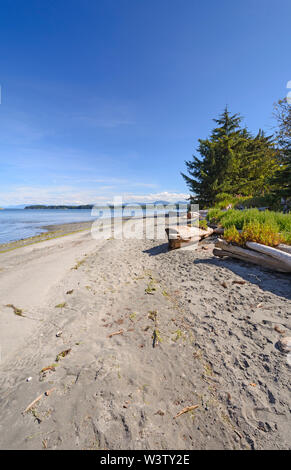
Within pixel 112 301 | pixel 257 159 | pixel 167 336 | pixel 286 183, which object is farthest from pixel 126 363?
pixel 257 159

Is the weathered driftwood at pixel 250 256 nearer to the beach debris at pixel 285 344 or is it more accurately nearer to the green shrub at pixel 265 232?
the green shrub at pixel 265 232

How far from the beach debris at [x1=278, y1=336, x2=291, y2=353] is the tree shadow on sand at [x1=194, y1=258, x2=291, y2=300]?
136 centimetres

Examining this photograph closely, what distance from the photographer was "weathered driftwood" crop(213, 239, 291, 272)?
14.9 ft

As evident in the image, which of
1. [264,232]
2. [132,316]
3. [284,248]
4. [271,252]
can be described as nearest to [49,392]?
[132,316]

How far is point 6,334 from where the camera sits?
10.9ft

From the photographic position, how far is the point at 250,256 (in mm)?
5199

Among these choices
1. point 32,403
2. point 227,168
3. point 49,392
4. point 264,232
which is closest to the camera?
point 32,403

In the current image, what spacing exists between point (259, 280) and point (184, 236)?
3.77 meters

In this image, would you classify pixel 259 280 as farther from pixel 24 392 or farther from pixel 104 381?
pixel 24 392

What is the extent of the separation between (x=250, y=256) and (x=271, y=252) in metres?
0.61

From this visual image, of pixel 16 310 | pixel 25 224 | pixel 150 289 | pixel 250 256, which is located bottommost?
pixel 16 310

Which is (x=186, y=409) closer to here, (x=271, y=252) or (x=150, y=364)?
(x=150, y=364)

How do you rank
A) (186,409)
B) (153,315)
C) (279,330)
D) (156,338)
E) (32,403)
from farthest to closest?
(153,315)
(156,338)
(279,330)
(32,403)
(186,409)
